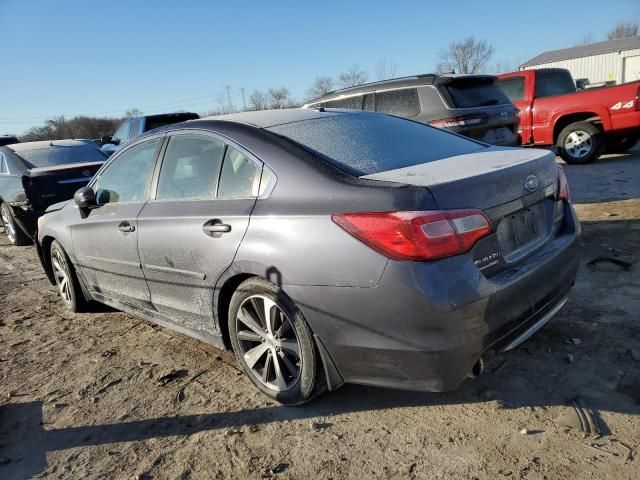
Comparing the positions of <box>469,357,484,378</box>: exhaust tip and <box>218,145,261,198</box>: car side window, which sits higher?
<box>218,145,261,198</box>: car side window

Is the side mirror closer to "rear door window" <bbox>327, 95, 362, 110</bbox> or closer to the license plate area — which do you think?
the license plate area

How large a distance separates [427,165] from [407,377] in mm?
1152

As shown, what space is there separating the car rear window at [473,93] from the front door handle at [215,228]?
482cm

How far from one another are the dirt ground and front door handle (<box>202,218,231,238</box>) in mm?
1004

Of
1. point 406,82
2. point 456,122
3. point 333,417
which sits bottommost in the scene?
point 333,417

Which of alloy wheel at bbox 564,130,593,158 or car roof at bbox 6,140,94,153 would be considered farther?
alloy wheel at bbox 564,130,593,158

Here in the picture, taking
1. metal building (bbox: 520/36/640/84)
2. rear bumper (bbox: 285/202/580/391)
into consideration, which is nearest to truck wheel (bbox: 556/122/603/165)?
rear bumper (bbox: 285/202/580/391)

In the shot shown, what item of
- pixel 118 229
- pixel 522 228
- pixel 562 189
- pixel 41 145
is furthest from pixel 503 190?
pixel 41 145

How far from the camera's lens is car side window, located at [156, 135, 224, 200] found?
10.1ft

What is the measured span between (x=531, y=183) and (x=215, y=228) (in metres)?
1.76

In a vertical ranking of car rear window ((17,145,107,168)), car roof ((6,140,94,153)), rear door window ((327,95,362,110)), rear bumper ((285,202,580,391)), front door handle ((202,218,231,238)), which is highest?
rear door window ((327,95,362,110))

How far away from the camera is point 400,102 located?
7.14 meters

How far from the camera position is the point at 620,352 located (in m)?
2.92

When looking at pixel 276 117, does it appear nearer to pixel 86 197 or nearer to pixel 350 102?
pixel 86 197
